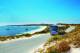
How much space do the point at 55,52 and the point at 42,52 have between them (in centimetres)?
184

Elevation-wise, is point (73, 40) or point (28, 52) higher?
point (73, 40)

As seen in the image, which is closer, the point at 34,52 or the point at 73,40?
the point at 73,40

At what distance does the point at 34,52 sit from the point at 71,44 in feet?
8.03

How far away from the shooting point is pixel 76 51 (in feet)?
33.7

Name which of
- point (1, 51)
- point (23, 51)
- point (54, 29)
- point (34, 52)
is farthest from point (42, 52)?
point (54, 29)

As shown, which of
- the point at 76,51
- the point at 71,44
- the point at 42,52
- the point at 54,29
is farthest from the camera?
the point at 54,29

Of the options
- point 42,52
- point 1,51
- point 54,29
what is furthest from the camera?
point 54,29

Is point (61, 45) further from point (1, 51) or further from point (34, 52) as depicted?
point (1, 51)

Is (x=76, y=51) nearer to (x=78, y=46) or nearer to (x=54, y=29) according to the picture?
(x=78, y=46)

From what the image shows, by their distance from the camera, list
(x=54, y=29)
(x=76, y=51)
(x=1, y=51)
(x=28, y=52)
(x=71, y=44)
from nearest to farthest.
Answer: (x=76, y=51) → (x=71, y=44) → (x=28, y=52) → (x=1, y=51) → (x=54, y=29)

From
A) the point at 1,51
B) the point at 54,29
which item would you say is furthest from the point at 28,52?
the point at 54,29

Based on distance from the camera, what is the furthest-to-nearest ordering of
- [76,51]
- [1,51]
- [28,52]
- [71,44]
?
[1,51], [28,52], [71,44], [76,51]

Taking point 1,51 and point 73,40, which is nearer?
point 73,40

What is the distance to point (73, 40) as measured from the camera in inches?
460
